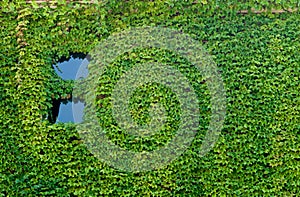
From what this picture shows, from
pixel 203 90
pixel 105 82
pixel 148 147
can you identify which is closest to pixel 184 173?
pixel 148 147

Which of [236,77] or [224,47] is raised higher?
[224,47]

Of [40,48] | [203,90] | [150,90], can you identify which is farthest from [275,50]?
[40,48]

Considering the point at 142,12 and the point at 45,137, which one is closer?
the point at 45,137

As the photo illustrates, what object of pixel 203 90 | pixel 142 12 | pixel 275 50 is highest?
pixel 142 12

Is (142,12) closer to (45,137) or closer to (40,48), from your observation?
(40,48)

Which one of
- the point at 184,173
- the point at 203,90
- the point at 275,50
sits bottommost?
the point at 184,173

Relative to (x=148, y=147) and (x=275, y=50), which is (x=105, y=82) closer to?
(x=148, y=147)
